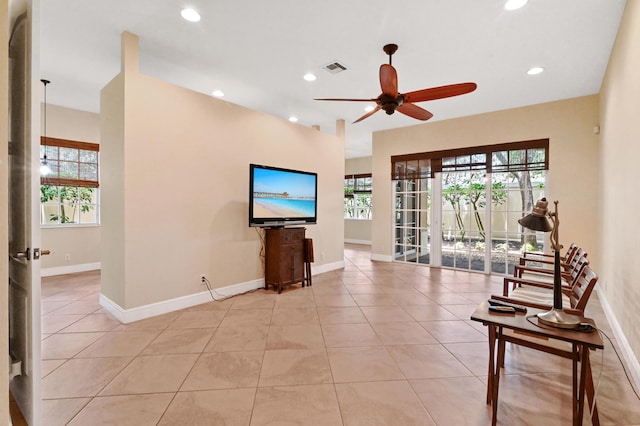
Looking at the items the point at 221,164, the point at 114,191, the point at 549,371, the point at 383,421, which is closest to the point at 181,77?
the point at 221,164

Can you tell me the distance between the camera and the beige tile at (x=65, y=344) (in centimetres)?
249

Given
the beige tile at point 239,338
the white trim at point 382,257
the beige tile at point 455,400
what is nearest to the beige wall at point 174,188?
the beige tile at point 239,338

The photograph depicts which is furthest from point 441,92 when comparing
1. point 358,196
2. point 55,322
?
point 358,196

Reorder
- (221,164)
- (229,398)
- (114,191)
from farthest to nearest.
A: (221,164) < (114,191) < (229,398)

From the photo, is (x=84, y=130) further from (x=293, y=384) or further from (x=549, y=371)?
(x=549, y=371)

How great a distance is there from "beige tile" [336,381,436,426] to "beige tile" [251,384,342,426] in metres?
0.07

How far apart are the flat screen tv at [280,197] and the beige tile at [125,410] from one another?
2.44m

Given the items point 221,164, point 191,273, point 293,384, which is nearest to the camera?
point 293,384

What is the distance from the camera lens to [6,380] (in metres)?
1.02

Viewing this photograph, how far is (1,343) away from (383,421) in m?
1.78

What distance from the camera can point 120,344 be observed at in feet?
8.77

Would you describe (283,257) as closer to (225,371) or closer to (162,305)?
(162,305)

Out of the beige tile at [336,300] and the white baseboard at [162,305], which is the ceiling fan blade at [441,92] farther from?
the white baseboard at [162,305]

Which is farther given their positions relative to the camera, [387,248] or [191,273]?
[387,248]
